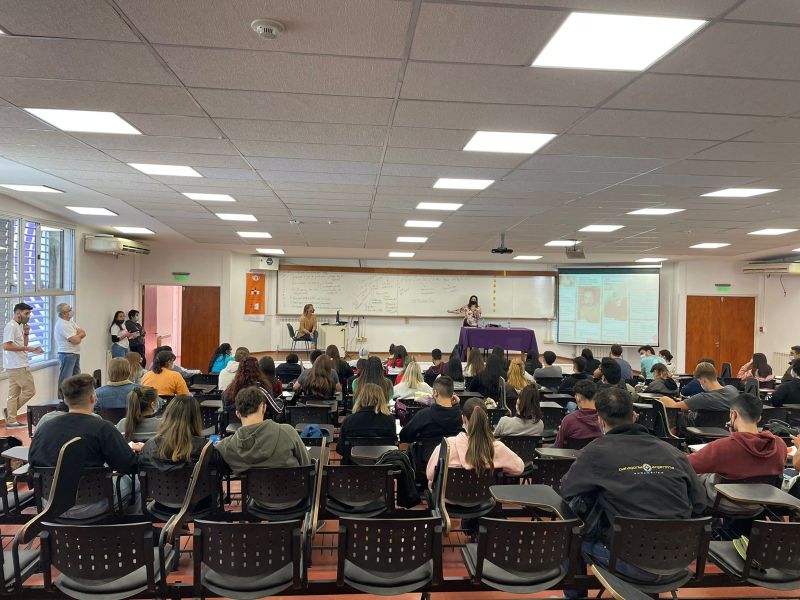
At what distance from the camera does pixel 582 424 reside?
13.1 feet

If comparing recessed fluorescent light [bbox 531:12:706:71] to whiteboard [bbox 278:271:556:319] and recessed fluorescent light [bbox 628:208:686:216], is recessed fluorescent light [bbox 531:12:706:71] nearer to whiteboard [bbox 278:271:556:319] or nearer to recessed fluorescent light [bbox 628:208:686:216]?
recessed fluorescent light [bbox 628:208:686:216]

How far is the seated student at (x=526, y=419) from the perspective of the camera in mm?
4215

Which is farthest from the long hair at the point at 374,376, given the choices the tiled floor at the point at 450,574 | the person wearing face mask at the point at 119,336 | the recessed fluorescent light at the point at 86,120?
the person wearing face mask at the point at 119,336

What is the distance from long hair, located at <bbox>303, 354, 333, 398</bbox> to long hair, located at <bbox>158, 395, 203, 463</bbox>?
223 cm

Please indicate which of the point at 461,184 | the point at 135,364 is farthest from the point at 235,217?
the point at 461,184

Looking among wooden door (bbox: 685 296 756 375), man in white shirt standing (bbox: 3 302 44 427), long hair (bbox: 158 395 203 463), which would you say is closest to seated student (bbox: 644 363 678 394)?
long hair (bbox: 158 395 203 463)

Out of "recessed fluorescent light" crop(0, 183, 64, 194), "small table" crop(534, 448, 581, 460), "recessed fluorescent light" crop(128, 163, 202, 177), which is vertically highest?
"recessed fluorescent light" crop(0, 183, 64, 194)

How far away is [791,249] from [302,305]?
11.3 metres

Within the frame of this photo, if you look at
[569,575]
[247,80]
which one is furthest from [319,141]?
[569,575]

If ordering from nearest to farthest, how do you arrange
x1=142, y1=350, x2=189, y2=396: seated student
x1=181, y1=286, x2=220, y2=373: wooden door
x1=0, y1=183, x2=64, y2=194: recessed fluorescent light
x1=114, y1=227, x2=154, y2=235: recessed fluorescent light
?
x1=142, y1=350, x2=189, y2=396: seated student < x1=0, y1=183, x2=64, y2=194: recessed fluorescent light < x1=114, y1=227, x2=154, y2=235: recessed fluorescent light < x1=181, y1=286, x2=220, y2=373: wooden door

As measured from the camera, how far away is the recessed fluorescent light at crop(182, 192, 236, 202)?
602 centimetres

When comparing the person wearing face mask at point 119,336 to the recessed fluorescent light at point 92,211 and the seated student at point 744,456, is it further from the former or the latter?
the seated student at point 744,456

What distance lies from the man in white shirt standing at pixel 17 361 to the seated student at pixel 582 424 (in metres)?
6.60

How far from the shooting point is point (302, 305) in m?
14.3
